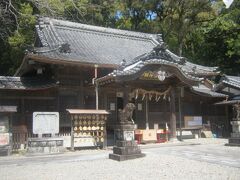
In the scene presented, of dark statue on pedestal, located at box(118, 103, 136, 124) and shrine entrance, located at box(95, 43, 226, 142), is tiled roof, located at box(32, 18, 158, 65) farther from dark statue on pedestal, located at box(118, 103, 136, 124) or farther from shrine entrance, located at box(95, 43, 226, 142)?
dark statue on pedestal, located at box(118, 103, 136, 124)

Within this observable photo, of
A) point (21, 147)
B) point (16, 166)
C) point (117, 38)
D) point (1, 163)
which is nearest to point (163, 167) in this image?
point (16, 166)

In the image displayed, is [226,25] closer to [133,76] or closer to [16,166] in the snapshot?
[133,76]

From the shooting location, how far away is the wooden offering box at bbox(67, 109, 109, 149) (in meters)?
15.9

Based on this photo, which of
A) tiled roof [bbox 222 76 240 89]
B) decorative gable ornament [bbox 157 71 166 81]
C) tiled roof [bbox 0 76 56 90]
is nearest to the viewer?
tiled roof [bbox 0 76 56 90]

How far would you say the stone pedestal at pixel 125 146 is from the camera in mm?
12188

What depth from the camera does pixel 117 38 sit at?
24.6 metres

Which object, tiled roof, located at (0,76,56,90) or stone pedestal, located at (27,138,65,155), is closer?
stone pedestal, located at (27,138,65,155)

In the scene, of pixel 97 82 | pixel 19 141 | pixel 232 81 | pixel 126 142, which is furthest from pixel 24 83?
pixel 232 81

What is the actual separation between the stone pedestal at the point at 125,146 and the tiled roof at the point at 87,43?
19.4ft

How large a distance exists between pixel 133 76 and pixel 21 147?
22.3ft

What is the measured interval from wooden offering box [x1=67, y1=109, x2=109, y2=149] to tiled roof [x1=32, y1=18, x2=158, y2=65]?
2978 millimetres

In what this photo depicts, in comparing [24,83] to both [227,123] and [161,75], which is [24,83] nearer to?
[161,75]

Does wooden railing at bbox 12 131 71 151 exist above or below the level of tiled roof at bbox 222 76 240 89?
below

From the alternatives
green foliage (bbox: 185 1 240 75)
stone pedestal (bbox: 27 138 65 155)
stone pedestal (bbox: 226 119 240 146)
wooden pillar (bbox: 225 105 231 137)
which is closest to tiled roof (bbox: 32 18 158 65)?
stone pedestal (bbox: 27 138 65 155)
